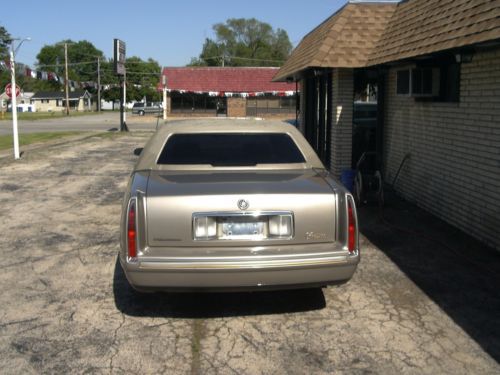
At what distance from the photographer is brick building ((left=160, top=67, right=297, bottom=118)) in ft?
162

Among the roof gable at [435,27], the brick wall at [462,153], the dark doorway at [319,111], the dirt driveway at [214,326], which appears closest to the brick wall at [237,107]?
the dark doorway at [319,111]

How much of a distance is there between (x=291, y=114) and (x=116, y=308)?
45.1m

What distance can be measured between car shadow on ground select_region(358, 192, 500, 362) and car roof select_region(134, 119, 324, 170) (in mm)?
1635

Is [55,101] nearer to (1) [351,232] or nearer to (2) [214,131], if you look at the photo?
(2) [214,131]

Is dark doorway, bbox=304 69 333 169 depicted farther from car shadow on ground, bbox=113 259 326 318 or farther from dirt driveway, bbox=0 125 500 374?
car shadow on ground, bbox=113 259 326 318

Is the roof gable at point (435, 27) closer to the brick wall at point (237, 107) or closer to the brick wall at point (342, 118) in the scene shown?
the brick wall at point (342, 118)

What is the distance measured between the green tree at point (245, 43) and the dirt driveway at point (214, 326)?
9934 cm

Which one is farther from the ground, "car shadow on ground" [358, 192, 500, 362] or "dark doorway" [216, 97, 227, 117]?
"dark doorway" [216, 97, 227, 117]

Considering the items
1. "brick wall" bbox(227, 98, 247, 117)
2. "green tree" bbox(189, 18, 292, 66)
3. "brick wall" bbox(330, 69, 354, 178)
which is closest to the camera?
"brick wall" bbox(330, 69, 354, 178)

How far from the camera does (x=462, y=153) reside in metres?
7.25

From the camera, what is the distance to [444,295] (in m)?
4.98

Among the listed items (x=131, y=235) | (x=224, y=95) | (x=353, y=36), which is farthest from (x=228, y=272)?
(x=224, y=95)

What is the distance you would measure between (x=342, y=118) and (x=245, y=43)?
322ft

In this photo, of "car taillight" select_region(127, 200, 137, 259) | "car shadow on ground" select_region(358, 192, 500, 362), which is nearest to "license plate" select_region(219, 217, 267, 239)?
"car taillight" select_region(127, 200, 137, 259)
